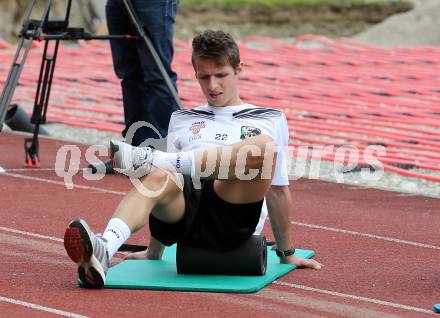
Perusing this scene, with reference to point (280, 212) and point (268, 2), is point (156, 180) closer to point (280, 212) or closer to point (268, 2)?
→ point (280, 212)

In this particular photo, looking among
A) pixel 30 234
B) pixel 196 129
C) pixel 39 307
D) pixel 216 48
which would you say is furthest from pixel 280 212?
pixel 30 234

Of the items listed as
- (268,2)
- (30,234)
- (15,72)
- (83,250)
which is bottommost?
(30,234)

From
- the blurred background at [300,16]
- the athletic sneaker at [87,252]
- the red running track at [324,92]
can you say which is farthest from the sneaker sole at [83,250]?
the blurred background at [300,16]

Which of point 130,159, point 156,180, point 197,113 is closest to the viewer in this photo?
point 130,159

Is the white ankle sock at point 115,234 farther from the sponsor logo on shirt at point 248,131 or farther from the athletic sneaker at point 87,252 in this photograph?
the sponsor logo on shirt at point 248,131

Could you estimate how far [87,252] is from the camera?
4.54m

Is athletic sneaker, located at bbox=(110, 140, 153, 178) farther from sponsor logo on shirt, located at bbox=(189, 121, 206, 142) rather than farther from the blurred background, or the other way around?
the blurred background

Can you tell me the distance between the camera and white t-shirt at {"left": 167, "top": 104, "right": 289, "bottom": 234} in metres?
5.16

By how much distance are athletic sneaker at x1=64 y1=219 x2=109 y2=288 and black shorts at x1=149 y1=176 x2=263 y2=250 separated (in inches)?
16.4

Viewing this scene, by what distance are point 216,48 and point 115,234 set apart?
921 millimetres

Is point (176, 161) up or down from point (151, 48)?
down

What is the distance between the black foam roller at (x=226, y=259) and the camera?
502 cm

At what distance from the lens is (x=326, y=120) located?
38.8 feet

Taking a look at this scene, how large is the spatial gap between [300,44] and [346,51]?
Result: 4706 millimetres
